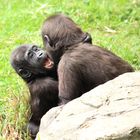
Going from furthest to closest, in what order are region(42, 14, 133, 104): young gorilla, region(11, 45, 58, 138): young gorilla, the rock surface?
region(11, 45, 58, 138): young gorilla → region(42, 14, 133, 104): young gorilla → the rock surface

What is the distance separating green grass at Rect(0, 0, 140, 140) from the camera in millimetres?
7562

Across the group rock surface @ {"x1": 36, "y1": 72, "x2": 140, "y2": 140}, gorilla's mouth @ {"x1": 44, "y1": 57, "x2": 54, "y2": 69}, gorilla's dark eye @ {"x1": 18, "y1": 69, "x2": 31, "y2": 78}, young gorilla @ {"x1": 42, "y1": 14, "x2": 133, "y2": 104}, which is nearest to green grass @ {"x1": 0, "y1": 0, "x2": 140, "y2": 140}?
gorilla's dark eye @ {"x1": 18, "y1": 69, "x2": 31, "y2": 78}

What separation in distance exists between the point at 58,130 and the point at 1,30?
4.24 meters

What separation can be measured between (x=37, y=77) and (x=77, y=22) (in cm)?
291

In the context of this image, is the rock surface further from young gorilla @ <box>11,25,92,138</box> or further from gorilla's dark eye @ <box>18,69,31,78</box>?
gorilla's dark eye @ <box>18,69,31,78</box>

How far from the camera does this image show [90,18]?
29.7 feet

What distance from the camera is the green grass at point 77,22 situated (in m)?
7.56

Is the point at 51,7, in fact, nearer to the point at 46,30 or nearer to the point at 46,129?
the point at 46,30

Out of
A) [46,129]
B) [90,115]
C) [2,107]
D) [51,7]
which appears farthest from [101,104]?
[51,7]

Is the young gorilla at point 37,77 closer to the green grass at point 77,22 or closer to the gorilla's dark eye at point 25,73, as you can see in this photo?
the gorilla's dark eye at point 25,73

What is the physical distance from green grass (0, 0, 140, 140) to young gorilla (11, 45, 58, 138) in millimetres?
433

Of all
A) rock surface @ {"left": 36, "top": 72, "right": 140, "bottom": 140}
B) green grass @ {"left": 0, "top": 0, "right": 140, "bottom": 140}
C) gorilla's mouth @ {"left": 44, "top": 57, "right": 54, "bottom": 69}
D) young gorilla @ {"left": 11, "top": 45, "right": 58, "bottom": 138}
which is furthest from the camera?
green grass @ {"left": 0, "top": 0, "right": 140, "bottom": 140}

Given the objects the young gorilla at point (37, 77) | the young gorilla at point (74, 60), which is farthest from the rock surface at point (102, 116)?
the young gorilla at point (37, 77)

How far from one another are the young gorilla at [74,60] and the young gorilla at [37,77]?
14cm
